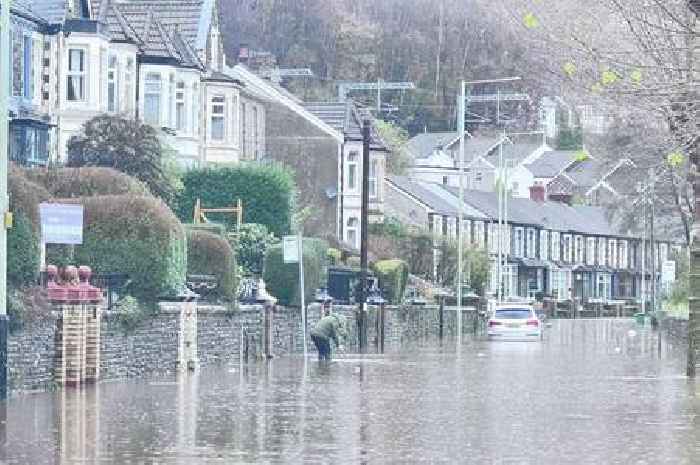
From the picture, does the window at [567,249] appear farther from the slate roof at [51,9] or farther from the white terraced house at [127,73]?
the slate roof at [51,9]

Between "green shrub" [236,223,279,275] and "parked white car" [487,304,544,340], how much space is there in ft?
47.7

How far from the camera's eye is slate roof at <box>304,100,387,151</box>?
282ft

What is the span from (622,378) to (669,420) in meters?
13.1

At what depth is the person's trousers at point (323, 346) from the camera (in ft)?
156

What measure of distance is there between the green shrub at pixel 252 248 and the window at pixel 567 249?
274ft

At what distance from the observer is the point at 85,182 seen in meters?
44.9

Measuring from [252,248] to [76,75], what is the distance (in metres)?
6.97

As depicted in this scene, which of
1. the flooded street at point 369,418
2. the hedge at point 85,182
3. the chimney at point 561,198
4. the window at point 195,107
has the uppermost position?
the chimney at point 561,198

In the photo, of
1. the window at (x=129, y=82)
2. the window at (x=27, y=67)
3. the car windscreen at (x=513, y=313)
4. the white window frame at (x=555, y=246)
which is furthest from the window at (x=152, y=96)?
the white window frame at (x=555, y=246)

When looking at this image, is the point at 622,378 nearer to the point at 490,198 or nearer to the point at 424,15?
the point at 490,198

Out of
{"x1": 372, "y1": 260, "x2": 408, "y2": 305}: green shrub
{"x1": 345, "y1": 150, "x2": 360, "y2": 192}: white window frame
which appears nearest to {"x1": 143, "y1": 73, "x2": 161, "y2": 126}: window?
{"x1": 372, "y1": 260, "x2": 408, "y2": 305}: green shrub

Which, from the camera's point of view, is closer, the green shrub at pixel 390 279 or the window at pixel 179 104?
the window at pixel 179 104

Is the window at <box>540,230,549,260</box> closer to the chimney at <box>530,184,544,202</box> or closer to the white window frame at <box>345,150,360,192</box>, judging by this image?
the chimney at <box>530,184,544,202</box>

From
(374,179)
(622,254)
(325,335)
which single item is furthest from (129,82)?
(622,254)
